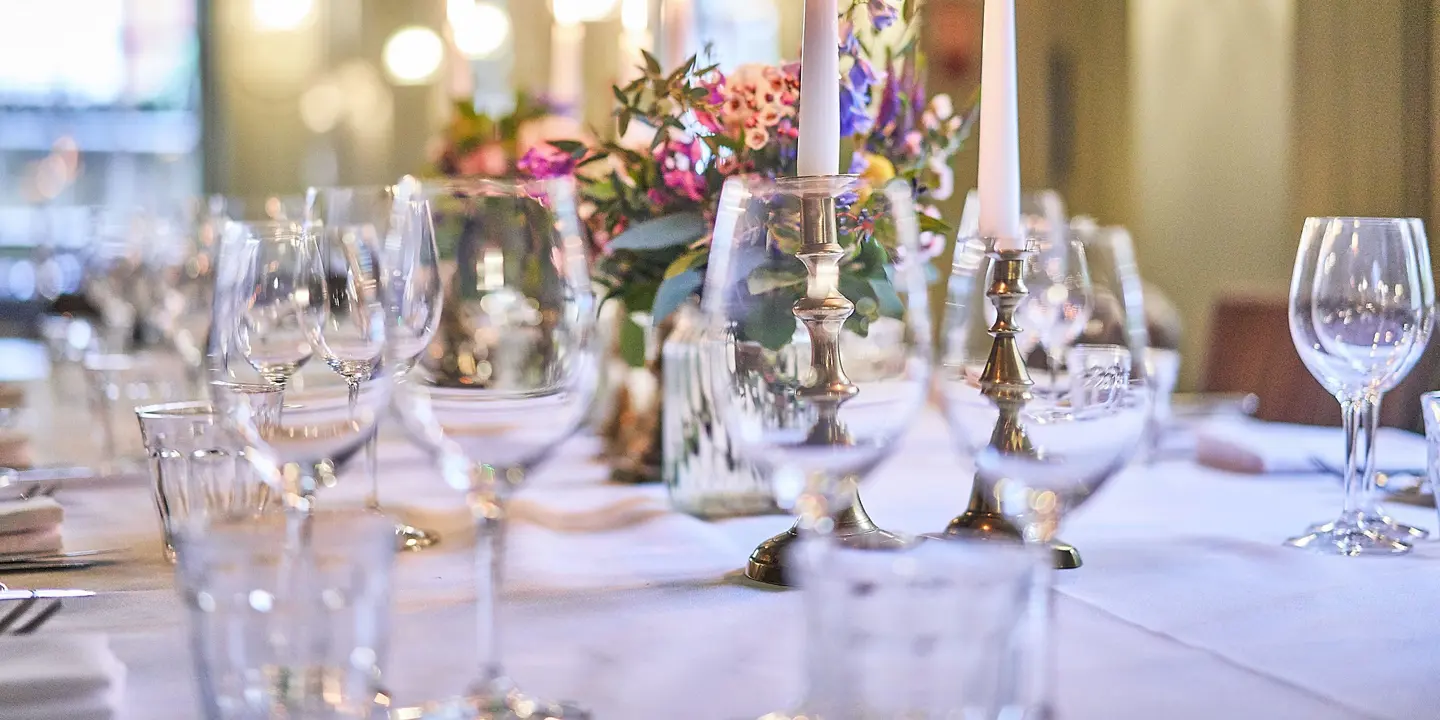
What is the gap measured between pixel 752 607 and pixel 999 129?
1.25 ft

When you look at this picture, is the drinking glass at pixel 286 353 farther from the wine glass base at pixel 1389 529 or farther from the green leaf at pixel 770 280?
the wine glass base at pixel 1389 529

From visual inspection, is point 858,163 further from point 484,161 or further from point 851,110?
point 484,161

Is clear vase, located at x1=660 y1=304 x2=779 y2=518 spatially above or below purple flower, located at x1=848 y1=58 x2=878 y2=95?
below

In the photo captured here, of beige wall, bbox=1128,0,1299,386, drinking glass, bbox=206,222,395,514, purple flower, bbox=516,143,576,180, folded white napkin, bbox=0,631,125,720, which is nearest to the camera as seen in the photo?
folded white napkin, bbox=0,631,125,720

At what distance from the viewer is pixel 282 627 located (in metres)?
0.54

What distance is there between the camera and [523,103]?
7.52 ft

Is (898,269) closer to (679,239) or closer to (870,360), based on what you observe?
(870,360)

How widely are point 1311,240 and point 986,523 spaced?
1.22 ft

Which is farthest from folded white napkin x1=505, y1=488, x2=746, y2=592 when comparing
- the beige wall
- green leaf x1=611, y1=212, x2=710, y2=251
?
the beige wall

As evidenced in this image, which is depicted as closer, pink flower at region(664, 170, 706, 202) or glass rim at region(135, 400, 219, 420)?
glass rim at region(135, 400, 219, 420)

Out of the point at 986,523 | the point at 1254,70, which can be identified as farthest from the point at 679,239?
the point at 1254,70

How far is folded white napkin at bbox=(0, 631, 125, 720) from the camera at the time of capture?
63 cm

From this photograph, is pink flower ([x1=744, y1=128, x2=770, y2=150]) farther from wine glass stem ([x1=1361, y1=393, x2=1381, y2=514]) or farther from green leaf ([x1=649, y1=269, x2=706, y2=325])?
wine glass stem ([x1=1361, y1=393, x2=1381, y2=514])

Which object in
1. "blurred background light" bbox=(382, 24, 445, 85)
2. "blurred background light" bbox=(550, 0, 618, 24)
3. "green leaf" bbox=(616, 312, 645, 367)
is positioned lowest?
"green leaf" bbox=(616, 312, 645, 367)
